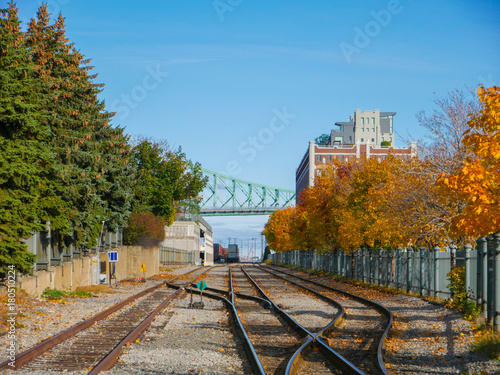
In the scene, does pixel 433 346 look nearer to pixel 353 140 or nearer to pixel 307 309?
pixel 307 309

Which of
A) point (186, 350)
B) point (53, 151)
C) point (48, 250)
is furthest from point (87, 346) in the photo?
point (53, 151)

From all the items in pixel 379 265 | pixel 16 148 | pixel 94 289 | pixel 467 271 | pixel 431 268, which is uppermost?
pixel 16 148

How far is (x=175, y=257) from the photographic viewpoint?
8444cm

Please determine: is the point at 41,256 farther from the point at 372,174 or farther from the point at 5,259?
the point at 372,174

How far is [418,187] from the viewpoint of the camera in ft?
89.9

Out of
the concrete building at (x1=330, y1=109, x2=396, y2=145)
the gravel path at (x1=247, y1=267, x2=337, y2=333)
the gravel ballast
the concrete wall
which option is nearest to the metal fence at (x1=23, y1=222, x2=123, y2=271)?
the concrete wall

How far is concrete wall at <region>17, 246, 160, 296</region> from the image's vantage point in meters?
24.0

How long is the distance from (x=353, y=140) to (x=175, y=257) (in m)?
96.4

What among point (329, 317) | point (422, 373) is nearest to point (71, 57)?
point (329, 317)

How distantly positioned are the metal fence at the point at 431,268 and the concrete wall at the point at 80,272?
15.1 meters

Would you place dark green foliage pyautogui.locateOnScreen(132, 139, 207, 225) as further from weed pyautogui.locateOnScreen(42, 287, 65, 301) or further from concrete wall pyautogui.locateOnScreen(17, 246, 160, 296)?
weed pyautogui.locateOnScreen(42, 287, 65, 301)

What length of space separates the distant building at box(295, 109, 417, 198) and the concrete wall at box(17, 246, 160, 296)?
8643cm

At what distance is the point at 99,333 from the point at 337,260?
36.9m

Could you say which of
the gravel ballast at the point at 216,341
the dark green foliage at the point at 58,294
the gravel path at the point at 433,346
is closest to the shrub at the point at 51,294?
the dark green foliage at the point at 58,294
